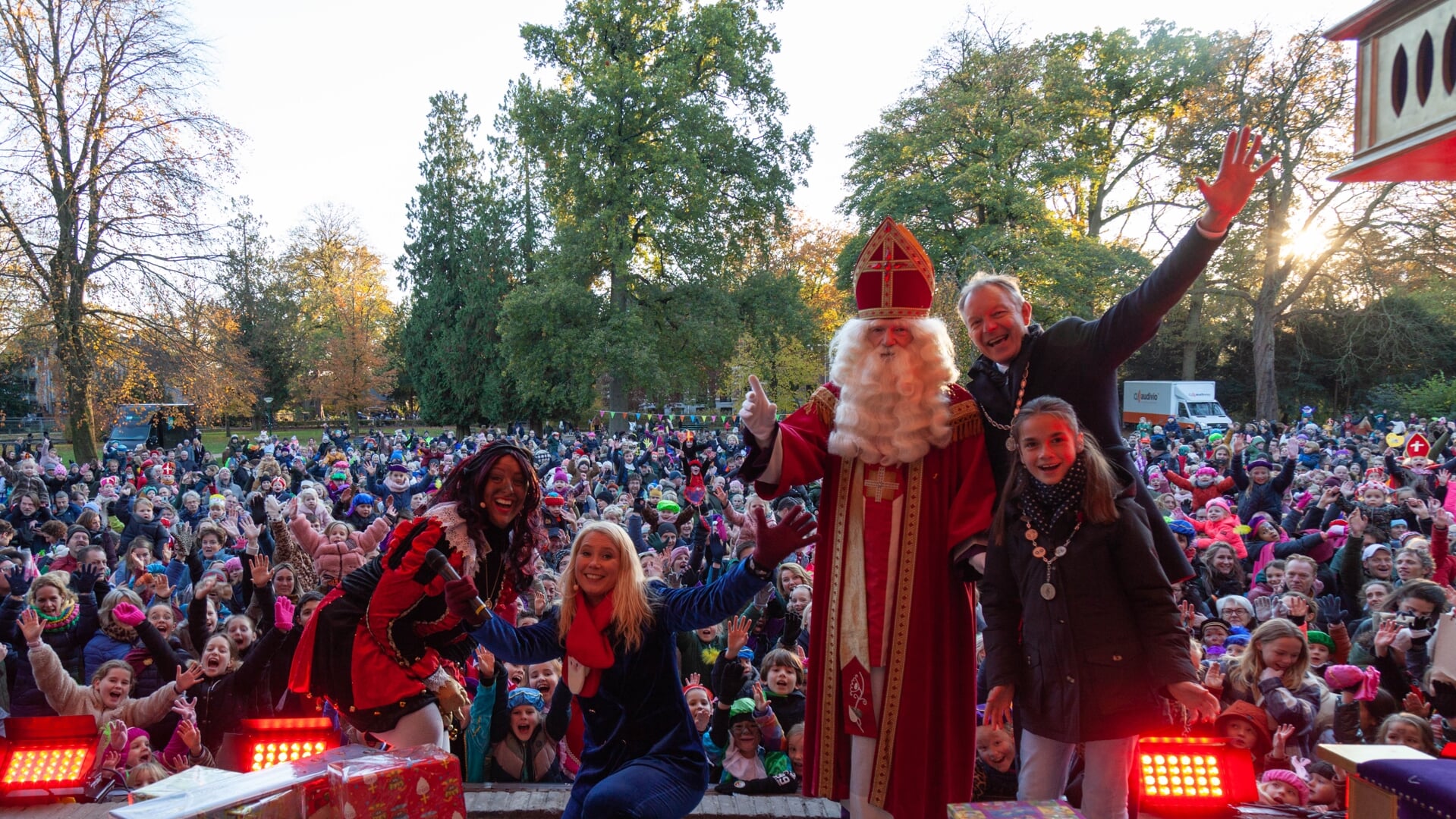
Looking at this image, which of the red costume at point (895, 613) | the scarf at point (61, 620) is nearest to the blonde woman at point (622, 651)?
the red costume at point (895, 613)

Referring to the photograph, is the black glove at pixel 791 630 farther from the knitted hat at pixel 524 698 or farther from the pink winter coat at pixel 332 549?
the pink winter coat at pixel 332 549

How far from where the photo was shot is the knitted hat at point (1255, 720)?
14.4 feet

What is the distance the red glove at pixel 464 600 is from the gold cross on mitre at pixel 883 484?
52.3 inches

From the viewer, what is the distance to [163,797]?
2.65 m

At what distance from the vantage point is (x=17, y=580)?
695 centimetres

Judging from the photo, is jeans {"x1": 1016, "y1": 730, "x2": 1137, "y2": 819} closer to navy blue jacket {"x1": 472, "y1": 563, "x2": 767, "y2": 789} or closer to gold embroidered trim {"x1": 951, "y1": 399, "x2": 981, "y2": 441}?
gold embroidered trim {"x1": 951, "y1": 399, "x2": 981, "y2": 441}

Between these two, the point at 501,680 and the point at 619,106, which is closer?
the point at 501,680

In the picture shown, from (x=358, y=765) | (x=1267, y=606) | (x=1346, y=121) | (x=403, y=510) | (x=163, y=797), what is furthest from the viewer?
(x=1346, y=121)

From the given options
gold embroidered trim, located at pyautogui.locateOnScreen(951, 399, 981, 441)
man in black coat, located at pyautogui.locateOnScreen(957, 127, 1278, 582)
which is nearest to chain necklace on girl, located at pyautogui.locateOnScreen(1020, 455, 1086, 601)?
man in black coat, located at pyautogui.locateOnScreen(957, 127, 1278, 582)

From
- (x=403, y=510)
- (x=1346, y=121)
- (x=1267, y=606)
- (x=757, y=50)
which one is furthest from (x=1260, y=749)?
(x=757, y=50)

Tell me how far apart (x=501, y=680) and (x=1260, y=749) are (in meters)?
3.69

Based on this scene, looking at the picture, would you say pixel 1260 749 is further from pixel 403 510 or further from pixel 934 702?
pixel 403 510

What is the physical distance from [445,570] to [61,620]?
413 centimetres

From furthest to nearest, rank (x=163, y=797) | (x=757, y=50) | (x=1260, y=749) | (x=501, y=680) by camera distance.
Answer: (x=757, y=50), (x=501, y=680), (x=1260, y=749), (x=163, y=797)
